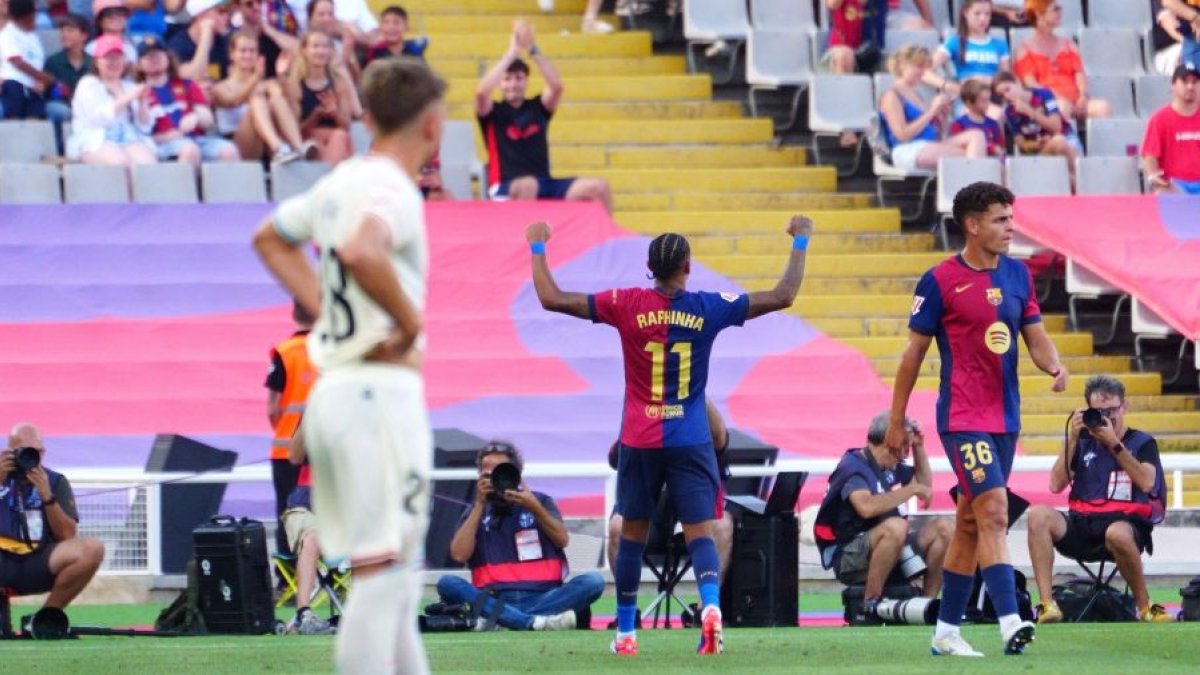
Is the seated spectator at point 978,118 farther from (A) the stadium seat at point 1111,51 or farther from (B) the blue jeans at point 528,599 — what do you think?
(B) the blue jeans at point 528,599

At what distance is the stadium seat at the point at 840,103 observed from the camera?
20922mm

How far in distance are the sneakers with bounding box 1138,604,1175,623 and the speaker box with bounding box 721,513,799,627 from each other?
2.01m

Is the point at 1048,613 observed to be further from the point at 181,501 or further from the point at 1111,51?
the point at 1111,51

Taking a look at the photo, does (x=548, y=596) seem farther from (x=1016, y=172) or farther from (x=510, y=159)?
(x=1016, y=172)

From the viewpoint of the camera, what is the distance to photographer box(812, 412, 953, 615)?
1385 centimetres

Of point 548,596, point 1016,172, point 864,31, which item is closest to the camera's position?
point 548,596

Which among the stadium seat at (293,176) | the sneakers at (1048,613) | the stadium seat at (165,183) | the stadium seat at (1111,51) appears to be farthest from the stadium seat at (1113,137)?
the sneakers at (1048,613)

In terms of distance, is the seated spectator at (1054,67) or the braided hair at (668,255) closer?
the braided hair at (668,255)

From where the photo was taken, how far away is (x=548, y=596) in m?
13.5

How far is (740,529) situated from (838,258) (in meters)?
6.74

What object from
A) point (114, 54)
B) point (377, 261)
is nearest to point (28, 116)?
point (114, 54)

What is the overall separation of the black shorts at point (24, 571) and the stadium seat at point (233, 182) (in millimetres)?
6124

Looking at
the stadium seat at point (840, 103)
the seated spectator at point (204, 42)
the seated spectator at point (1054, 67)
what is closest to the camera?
the seated spectator at point (204, 42)

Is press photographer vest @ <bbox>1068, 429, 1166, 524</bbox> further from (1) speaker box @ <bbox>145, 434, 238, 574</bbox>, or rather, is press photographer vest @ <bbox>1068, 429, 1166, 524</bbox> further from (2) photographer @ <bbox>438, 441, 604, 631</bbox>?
(1) speaker box @ <bbox>145, 434, 238, 574</bbox>
